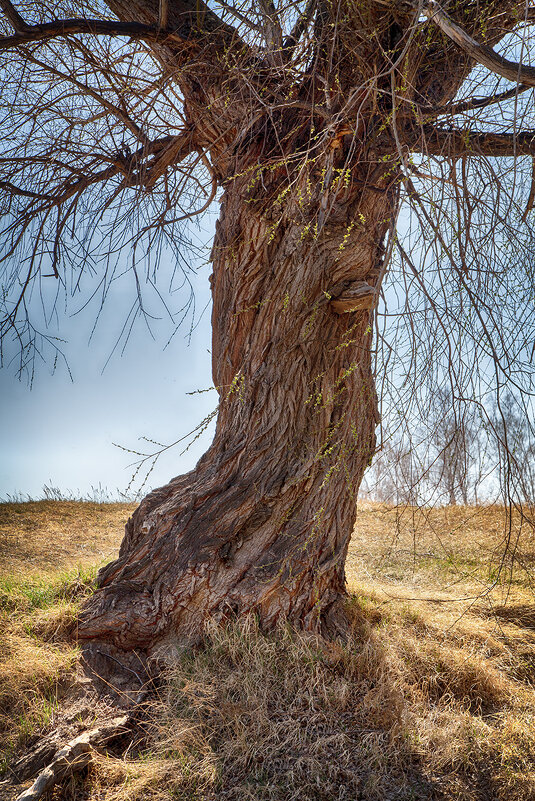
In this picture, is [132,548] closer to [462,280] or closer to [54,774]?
[54,774]

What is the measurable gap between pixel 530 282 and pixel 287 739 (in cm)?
253

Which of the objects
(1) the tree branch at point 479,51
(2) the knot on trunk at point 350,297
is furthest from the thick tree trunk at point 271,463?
(1) the tree branch at point 479,51

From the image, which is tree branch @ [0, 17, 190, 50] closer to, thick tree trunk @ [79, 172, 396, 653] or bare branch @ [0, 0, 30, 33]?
bare branch @ [0, 0, 30, 33]

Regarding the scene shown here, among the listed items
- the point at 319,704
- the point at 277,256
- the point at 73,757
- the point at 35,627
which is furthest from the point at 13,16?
the point at 319,704

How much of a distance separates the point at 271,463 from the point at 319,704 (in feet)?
4.24

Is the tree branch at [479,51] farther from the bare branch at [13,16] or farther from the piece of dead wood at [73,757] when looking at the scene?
the piece of dead wood at [73,757]

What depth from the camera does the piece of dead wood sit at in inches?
87.4

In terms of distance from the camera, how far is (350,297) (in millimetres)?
3188

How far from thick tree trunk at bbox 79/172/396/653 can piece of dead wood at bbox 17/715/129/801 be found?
0.53 metres

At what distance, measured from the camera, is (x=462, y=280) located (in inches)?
78.9

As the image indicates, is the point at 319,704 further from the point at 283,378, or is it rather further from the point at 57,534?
the point at 57,534

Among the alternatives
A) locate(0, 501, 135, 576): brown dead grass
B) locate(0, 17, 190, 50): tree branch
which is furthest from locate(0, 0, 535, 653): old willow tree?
locate(0, 501, 135, 576): brown dead grass

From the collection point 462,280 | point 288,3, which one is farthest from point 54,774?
point 288,3

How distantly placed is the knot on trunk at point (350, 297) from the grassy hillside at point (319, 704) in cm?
125
